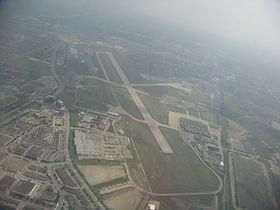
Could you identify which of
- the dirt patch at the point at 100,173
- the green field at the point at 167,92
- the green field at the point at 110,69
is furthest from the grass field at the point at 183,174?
the green field at the point at 110,69

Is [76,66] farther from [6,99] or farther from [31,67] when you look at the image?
[6,99]

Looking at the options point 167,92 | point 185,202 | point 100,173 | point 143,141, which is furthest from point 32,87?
point 185,202

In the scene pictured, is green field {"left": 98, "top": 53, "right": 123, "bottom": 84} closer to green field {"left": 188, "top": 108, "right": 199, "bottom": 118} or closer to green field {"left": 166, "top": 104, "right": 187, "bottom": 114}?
green field {"left": 166, "top": 104, "right": 187, "bottom": 114}

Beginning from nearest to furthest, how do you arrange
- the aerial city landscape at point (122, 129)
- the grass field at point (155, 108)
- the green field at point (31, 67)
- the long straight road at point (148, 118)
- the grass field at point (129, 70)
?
the aerial city landscape at point (122, 129) < the long straight road at point (148, 118) < the grass field at point (155, 108) < the green field at point (31, 67) < the grass field at point (129, 70)

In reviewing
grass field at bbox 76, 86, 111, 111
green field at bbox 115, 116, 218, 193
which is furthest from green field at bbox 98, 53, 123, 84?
green field at bbox 115, 116, 218, 193

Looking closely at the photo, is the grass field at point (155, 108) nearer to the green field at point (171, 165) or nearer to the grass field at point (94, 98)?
the green field at point (171, 165)
